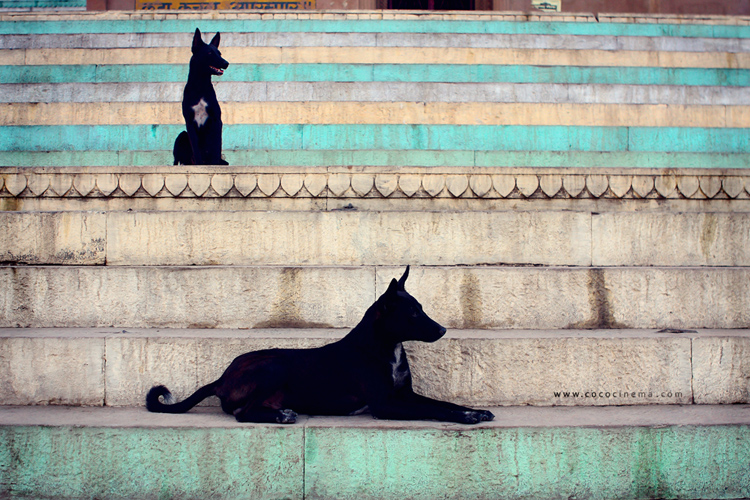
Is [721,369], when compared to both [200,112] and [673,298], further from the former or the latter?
[200,112]

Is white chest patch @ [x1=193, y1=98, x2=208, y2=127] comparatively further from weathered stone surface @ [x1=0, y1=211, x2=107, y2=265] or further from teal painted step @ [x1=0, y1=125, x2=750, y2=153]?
teal painted step @ [x1=0, y1=125, x2=750, y2=153]

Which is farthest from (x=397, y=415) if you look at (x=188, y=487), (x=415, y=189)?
(x=415, y=189)

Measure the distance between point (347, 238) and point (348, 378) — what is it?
163 cm

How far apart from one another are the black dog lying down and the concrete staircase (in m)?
0.14

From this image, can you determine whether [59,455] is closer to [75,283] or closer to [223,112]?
[75,283]

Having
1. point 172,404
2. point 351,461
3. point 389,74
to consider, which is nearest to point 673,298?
point 351,461

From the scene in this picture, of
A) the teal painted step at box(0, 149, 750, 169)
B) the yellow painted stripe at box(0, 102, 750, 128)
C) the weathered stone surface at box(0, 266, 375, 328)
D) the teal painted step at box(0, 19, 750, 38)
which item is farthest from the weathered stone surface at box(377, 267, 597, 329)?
the teal painted step at box(0, 19, 750, 38)

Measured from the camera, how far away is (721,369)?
3.93 metres

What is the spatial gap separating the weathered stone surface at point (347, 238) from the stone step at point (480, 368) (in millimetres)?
1101

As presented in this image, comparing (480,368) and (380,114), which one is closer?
(480,368)

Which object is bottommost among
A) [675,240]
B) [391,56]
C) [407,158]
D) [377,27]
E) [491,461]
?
[491,461]

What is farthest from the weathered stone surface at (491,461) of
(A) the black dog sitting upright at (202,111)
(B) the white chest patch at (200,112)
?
(B) the white chest patch at (200,112)

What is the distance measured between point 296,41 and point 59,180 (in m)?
5.59

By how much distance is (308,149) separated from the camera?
24.9 feet
